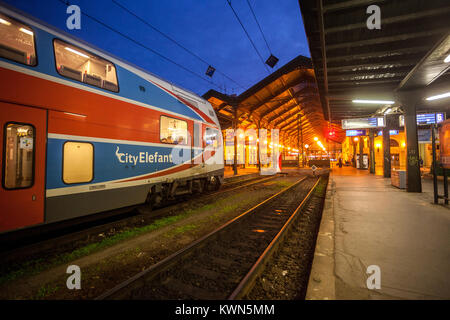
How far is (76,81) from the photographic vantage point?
405 cm

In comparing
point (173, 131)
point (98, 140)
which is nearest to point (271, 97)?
point (173, 131)

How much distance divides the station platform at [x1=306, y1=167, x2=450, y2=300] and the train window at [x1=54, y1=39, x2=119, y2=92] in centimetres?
548

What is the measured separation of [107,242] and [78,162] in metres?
1.80

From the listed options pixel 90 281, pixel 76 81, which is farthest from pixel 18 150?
pixel 90 281

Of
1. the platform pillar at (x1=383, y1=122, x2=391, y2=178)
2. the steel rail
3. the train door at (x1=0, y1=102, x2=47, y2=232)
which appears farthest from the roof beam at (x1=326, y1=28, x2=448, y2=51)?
the platform pillar at (x1=383, y1=122, x2=391, y2=178)

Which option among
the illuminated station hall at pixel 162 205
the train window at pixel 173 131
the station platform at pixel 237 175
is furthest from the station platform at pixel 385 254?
the station platform at pixel 237 175

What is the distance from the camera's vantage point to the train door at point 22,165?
10.4 feet

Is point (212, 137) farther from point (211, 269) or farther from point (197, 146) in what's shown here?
point (211, 269)

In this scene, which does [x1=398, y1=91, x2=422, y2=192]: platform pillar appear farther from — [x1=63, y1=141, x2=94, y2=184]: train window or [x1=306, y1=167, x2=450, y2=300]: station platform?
[x1=63, y1=141, x2=94, y2=184]: train window

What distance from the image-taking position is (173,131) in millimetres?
6383

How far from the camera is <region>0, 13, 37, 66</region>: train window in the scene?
3234 mm
